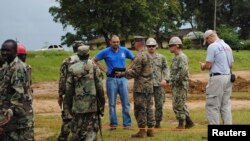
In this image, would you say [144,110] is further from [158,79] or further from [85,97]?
[85,97]

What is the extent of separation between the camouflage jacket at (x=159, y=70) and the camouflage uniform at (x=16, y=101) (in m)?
5.14

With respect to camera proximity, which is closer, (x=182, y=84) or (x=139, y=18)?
(x=182, y=84)

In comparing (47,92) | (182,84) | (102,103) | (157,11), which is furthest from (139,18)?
(102,103)

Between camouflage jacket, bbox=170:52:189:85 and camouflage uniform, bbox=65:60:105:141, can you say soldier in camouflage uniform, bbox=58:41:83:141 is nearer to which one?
camouflage uniform, bbox=65:60:105:141

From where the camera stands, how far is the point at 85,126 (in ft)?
29.3

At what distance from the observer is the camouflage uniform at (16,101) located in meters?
7.82

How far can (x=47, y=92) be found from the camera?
85.4ft

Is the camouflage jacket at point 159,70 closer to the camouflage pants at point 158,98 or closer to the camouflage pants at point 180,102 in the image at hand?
the camouflage pants at point 158,98

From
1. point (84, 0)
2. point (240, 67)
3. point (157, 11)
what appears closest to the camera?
point (240, 67)

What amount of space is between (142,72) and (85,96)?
2750mm

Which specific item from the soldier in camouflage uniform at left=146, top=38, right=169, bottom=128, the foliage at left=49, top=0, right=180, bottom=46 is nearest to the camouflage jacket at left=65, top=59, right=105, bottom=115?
the soldier in camouflage uniform at left=146, top=38, right=169, bottom=128

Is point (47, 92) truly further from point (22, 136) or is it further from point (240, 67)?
point (240, 67)

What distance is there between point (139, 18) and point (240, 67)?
12806 millimetres

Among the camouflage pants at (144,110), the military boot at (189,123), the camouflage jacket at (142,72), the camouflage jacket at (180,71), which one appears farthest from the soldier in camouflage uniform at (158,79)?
the camouflage pants at (144,110)
